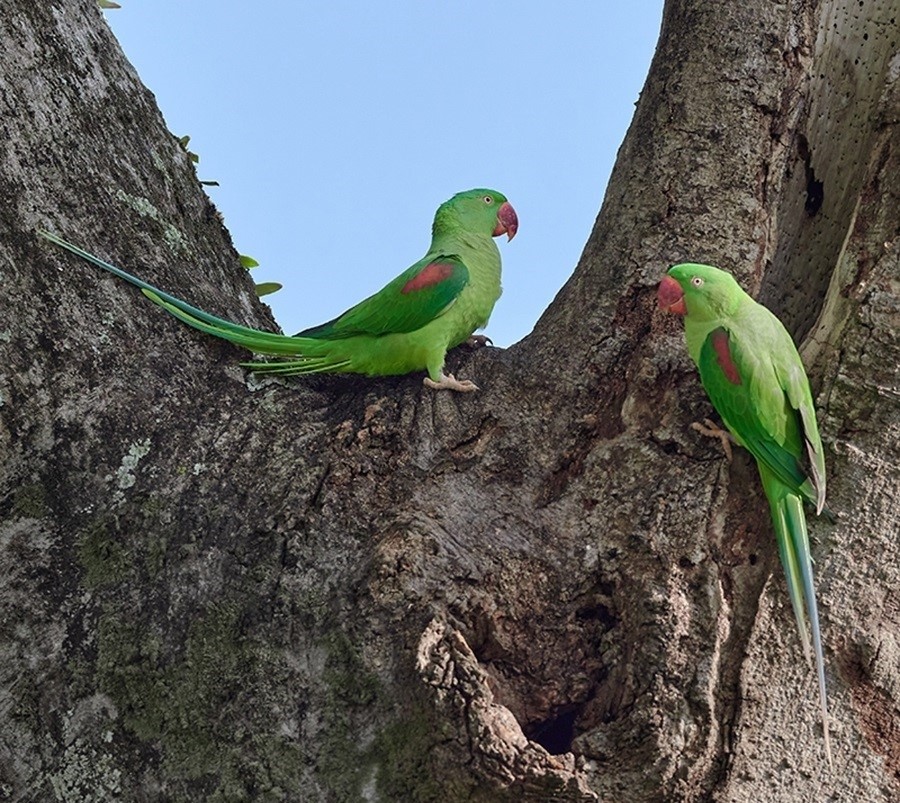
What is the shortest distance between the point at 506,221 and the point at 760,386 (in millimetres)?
1590

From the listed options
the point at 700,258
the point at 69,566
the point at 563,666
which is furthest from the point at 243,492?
the point at 700,258

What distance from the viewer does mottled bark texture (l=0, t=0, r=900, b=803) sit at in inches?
79.2

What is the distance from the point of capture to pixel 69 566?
2.24 meters

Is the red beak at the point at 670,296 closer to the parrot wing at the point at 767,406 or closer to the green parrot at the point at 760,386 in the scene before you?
the green parrot at the point at 760,386

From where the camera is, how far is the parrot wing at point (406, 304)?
3.06m

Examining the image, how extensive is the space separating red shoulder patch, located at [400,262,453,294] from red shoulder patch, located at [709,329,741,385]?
37.6 inches

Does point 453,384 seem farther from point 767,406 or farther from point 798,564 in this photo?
point 798,564

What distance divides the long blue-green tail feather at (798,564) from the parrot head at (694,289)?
470 mm

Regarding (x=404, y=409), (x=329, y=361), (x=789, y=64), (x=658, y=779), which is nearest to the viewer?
(x=658, y=779)

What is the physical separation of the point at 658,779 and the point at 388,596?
637 millimetres

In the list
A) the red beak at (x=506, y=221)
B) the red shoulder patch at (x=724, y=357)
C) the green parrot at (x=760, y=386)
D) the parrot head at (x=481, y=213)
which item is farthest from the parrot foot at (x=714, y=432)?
the red beak at (x=506, y=221)

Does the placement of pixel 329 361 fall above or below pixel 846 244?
below

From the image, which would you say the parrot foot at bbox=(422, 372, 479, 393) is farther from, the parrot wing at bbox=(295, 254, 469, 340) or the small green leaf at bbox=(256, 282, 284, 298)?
the small green leaf at bbox=(256, 282, 284, 298)

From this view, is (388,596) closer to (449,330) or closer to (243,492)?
(243,492)
